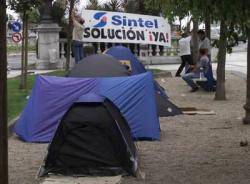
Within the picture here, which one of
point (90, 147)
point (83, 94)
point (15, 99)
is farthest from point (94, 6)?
point (90, 147)

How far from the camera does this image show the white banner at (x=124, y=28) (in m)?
23.7

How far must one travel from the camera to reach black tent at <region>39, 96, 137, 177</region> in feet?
26.6

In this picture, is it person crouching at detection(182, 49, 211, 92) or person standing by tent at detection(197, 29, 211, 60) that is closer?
person crouching at detection(182, 49, 211, 92)

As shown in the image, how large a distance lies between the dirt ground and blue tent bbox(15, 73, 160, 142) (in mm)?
259

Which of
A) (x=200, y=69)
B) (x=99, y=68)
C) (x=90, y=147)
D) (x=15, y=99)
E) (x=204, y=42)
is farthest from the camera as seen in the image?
(x=204, y=42)

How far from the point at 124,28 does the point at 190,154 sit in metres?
15.3

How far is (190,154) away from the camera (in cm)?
954

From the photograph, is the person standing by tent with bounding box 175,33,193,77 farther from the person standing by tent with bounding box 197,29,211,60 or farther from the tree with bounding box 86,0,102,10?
the tree with bounding box 86,0,102,10

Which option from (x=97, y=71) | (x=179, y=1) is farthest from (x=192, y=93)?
(x=179, y=1)
